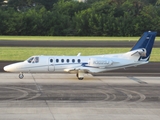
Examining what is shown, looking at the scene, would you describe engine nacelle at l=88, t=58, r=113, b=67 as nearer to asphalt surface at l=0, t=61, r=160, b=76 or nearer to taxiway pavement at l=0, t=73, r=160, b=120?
taxiway pavement at l=0, t=73, r=160, b=120

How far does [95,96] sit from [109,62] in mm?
8213

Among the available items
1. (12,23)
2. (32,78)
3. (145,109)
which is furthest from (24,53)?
(12,23)

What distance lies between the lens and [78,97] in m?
25.7

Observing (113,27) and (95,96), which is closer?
(95,96)

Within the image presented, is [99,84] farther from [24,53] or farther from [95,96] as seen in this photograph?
[24,53]

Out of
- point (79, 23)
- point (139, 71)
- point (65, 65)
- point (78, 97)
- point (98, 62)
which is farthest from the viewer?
point (79, 23)

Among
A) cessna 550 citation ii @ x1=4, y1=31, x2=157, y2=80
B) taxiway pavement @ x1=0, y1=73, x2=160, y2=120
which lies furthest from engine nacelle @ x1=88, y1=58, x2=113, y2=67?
taxiway pavement @ x1=0, y1=73, x2=160, y2=120

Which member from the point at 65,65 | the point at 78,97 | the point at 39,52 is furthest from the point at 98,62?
the point at 39,52

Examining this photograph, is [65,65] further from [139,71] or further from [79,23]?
[79,23]

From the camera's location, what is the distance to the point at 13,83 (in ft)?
102

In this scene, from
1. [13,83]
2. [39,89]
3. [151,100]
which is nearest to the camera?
[151,100]

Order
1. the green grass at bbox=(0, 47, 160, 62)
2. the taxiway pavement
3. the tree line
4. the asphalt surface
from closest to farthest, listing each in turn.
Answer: the taxiway pavement, the asphalt surface, the green grass at bbox=(0, 47, 160, 62), the tree line

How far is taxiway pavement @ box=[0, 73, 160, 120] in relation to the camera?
20953mm

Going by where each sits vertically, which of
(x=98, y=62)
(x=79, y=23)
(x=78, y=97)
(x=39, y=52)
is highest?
(x=98, y=62)
